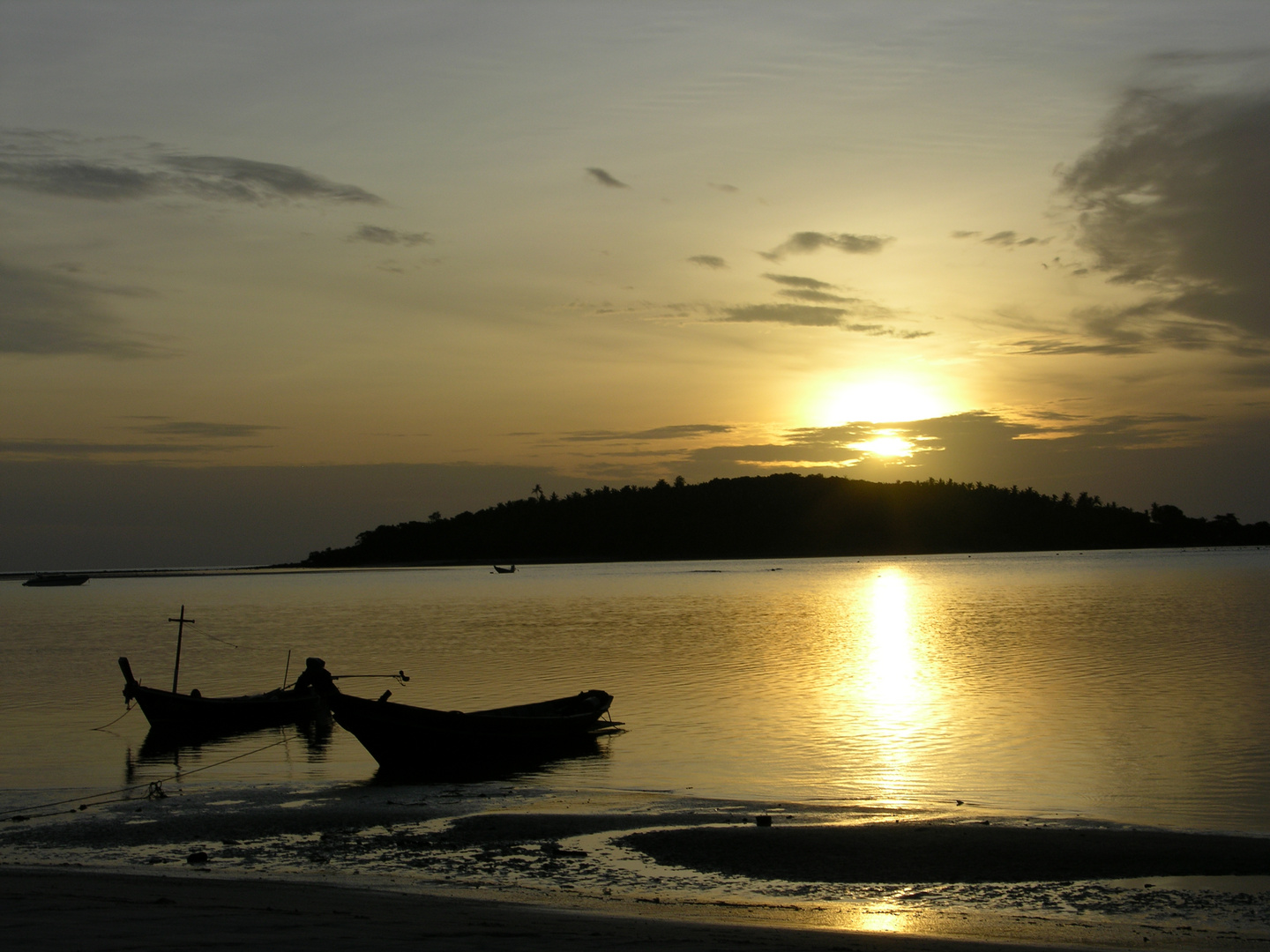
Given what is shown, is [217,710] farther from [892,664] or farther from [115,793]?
[892,664]

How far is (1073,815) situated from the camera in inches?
606

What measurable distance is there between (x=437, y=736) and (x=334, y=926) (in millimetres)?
10753

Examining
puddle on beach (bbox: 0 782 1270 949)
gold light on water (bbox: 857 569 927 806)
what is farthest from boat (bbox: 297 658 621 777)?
gold light on water (bbox: 857 569 927 806)

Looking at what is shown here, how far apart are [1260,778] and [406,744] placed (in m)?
14.8

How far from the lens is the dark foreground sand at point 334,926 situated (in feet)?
28.4

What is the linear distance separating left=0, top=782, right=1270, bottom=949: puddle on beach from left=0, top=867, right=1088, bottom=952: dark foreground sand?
2.25ft

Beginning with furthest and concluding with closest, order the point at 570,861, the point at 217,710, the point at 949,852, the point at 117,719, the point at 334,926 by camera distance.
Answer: the point at 117,719, the point at 217,710, the point at 949,852, the point at 570,861, the point at 334,926

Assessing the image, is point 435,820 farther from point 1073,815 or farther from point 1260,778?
point 1260,778

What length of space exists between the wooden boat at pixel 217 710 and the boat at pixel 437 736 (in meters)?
5.63

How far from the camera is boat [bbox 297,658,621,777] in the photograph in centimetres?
1980

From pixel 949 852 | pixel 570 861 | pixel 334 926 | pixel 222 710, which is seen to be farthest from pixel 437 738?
pixel 334 926

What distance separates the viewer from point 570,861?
41.5 ft

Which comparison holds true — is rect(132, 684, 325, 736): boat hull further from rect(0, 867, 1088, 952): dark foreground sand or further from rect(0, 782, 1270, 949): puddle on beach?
rect(0, 867, 1088, 952): dark foreground sand

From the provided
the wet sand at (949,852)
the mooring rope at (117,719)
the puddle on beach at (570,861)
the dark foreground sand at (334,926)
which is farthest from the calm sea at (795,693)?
the dark foreground sand at (334,926)
